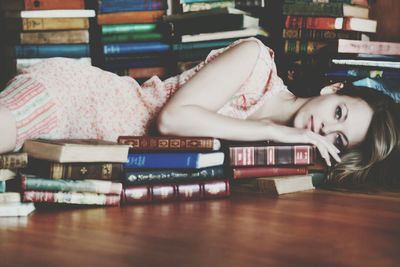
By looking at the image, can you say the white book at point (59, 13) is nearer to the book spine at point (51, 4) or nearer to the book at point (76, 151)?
the book spine at point (51, 4)

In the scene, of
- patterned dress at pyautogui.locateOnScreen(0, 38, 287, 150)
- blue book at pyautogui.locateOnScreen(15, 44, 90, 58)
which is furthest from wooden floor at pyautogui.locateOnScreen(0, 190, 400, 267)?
blue book at pyautogui.locateOnScreen(15, 44, 90, 58)

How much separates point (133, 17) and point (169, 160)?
1057 mm

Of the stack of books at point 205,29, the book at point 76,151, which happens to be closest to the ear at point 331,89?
the stack of books at point 205,29

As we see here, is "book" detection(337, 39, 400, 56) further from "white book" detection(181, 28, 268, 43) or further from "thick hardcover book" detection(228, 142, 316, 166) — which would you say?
"thick hardcover book" detection(228, 142, 316, 166)

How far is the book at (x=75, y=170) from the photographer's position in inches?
43.5

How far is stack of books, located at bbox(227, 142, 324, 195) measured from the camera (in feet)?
4.38

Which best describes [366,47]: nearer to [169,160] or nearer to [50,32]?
[169,160]

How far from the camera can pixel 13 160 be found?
112cm

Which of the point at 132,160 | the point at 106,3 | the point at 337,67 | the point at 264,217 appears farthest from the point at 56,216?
the point at 106,3

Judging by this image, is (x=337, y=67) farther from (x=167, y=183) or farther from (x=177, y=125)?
(x=167, y=183)

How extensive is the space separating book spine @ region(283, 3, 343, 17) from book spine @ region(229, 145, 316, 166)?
685 millimetres

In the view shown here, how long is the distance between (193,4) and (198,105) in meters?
0.75

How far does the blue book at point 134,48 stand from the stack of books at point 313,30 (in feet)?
1.58

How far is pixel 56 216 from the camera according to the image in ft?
3.48
